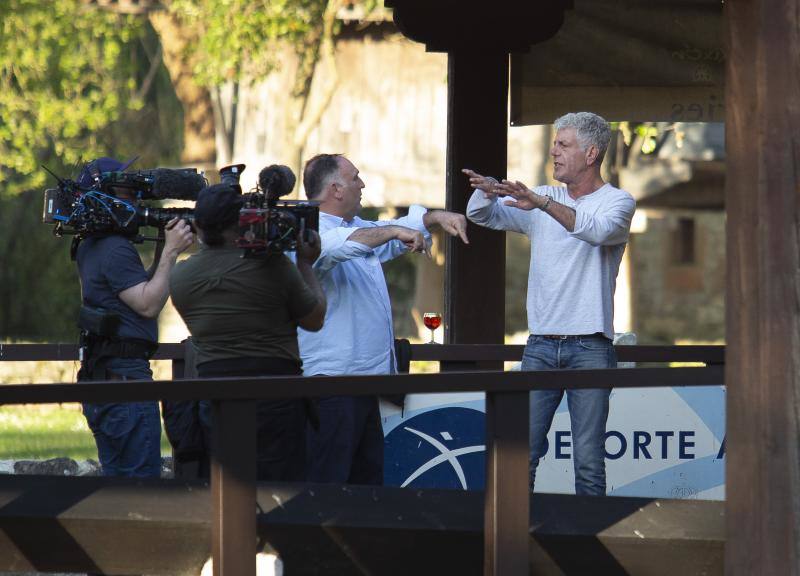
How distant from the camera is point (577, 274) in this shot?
5.88m

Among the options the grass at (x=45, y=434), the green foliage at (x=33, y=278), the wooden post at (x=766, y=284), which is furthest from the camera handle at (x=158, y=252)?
the green foliage at (x=33, y=278)

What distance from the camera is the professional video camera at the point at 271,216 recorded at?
5.25 m

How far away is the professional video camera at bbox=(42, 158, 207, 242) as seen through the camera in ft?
19.5

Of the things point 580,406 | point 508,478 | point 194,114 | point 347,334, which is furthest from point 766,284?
point 194,114

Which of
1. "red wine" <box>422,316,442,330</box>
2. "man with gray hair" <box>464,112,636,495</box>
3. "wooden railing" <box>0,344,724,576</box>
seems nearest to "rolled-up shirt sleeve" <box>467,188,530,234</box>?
"man with gray hair" <box>464,112,636,495</box>

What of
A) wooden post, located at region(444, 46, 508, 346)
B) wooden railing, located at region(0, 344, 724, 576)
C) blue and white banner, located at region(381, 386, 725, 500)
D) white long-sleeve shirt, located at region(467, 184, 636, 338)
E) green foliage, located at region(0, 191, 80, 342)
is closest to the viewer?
wooden railing, located at region(0, 344, 724, 576)

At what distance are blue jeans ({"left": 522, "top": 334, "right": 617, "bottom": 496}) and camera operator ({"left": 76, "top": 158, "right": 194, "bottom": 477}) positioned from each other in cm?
142

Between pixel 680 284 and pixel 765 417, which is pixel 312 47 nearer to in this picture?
pixel 680 284

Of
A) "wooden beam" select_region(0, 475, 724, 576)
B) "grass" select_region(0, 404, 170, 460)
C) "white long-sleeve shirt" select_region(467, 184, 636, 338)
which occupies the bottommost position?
"grass" select_region(0, 404, 170, 460)

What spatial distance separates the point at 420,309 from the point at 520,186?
2104 cm

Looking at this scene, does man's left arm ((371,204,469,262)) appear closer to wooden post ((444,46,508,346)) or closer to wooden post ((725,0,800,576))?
wooden post ((725,0,800,576))

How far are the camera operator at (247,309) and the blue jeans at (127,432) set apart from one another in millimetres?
634

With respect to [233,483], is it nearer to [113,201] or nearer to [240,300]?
[240,300]

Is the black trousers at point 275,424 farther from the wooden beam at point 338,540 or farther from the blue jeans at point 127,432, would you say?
the blue jeans at point 127,432
